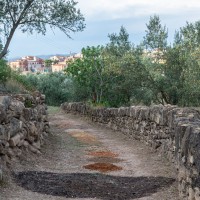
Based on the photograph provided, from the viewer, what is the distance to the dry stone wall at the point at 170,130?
7.51 m

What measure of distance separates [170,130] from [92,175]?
2888 mm

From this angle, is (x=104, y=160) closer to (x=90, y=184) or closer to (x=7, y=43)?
(x=90, y=184)

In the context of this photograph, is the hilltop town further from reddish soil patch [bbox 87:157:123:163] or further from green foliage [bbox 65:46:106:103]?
reddish soil patch [bbox 87:157:123:163]

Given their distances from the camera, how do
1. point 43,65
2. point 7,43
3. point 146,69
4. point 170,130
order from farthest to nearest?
point 43,65 < point 146,69 < point 7,43 < point 170,130

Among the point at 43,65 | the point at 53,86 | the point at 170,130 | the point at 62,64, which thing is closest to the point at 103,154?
the point at 170,130

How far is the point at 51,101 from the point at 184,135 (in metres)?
45.8

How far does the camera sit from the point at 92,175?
10.9m

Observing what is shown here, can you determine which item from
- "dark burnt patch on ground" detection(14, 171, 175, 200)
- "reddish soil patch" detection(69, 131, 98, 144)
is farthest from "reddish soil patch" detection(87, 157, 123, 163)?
"reddish soil patch" detection(69, 131, 98, 144)

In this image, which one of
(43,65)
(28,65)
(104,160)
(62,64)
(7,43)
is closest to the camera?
(104,160)

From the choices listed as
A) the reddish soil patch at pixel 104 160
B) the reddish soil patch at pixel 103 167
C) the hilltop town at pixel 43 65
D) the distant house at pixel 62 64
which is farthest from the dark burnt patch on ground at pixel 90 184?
the distant house at pixel 62 64

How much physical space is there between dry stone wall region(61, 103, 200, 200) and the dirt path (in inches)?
18.8

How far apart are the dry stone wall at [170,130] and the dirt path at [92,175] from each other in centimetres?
48

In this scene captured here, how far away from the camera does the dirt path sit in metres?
8.91

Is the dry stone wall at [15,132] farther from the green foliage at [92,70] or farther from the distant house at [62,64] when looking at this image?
the distant house at [62,64]
